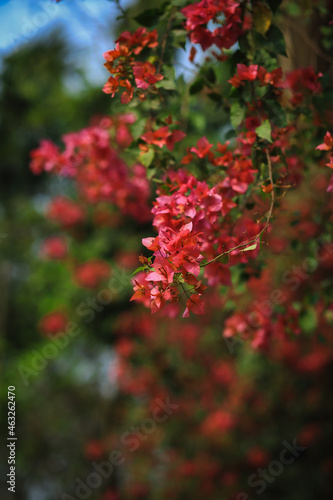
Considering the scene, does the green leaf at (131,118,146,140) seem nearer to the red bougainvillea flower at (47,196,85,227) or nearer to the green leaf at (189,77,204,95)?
the green leaf at (189,77,204,95)

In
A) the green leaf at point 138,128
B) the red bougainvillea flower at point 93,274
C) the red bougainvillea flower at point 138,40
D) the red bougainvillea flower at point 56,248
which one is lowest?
the green leaf at point 138,128

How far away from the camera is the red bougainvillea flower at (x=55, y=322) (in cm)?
484

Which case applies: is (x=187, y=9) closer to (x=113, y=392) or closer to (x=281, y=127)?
(x=281, y=127)

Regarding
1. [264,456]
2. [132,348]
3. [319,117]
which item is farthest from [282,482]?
[319,117]

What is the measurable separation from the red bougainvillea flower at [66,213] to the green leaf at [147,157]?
3.58 meters

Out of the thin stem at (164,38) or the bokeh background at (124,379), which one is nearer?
the thin stem at (164,38)

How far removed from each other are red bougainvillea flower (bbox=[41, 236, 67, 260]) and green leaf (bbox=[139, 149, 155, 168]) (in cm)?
382

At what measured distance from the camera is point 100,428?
202 inches

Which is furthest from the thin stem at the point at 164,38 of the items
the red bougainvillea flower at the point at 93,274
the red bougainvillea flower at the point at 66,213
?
the red bougainvillea flower at the point at 66,213

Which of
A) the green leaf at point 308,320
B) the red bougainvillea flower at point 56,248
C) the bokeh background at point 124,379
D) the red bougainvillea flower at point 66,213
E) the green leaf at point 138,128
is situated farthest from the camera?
the red bougainvillea flower at point 56,248

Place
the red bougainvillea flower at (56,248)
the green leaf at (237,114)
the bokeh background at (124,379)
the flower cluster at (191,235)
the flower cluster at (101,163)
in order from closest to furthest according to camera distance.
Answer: the flower cluster at (191,235) → the green leaf at (237,114) → the flower cluster at (101,163) → the bokeh background at (124,379) → the red bougainvillea flower at (56,248)

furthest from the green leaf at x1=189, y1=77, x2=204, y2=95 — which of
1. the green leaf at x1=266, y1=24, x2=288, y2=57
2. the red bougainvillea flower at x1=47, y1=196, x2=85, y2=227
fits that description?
the red bougainvillea flower at x1=47, y1=196, x2=85, y2=227

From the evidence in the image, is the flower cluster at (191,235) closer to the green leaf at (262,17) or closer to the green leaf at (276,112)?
the green leaf at (276,112)

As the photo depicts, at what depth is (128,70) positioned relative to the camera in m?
1.21
